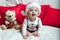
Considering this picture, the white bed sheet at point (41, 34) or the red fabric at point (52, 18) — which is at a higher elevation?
the red fabric at point (52, 18)

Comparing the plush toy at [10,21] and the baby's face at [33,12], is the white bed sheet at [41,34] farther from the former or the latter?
the baby's face at [33,12]

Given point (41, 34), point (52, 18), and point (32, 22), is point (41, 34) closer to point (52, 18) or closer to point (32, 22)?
point (32, 22)

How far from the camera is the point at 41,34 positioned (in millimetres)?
1183

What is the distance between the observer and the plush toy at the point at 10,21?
4.22ft

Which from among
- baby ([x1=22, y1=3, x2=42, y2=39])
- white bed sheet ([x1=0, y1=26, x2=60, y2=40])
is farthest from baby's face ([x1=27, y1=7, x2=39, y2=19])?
white bed sheet ([x1=0, y1=26, x2=60, y2=40])

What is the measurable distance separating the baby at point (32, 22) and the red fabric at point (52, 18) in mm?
134

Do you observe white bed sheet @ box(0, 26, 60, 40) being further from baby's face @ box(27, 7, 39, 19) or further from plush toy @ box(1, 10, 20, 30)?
baby's face @ box(27, 7, 39, 19)

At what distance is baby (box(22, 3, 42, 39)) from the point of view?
3.87ft

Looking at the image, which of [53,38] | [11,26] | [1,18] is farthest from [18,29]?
[53,38]

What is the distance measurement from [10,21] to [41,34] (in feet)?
1.06

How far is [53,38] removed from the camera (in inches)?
44.8

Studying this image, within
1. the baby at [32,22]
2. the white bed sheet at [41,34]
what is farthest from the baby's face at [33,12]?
the white bed sheet at [41,34]

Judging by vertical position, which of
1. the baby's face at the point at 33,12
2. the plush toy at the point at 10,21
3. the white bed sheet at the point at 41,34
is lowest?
the white bed sheet at the point at 41,34

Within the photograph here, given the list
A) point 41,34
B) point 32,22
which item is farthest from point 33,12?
point 41,34
